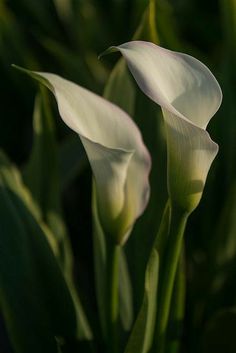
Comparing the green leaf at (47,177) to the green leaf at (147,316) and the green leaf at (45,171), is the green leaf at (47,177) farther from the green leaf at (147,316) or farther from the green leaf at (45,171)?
the green leaf at (147,316)

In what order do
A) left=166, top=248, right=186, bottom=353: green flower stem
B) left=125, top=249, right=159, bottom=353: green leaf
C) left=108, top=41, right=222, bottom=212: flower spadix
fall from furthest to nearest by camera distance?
left=166, top=248, right=186, bottom=353: green flower stem < left=125, top=249, right=159, bottom=353: green leaf < left=108, top=41, right=222, bottom=212: flower spadix

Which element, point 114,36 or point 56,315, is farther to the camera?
point 114,36

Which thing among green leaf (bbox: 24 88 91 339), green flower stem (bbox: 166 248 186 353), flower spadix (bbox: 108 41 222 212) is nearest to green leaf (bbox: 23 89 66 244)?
green leaf (bbox: 24 88 91 339)

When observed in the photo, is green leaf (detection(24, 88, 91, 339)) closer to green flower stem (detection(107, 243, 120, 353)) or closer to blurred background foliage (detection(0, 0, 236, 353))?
blurred background foliage (detection(0, 0, 236, 353))

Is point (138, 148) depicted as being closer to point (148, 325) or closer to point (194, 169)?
point (194, 169)

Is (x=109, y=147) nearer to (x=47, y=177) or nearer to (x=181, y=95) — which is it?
(x=181, y=95)

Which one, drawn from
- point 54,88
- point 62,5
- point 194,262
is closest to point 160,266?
point 54,88

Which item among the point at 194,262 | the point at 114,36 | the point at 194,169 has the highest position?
the point at 194,169
